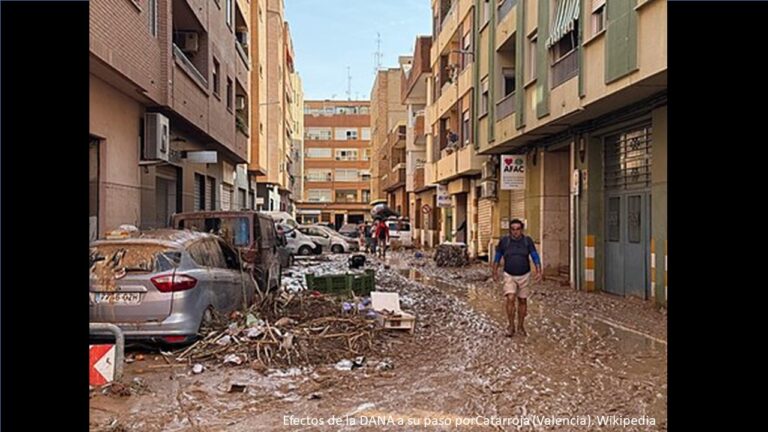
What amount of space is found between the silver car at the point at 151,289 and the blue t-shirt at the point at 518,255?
428cm

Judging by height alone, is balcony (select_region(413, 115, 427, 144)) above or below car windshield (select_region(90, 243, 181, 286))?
above

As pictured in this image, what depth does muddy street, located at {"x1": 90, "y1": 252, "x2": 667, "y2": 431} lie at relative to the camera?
19.4 feet

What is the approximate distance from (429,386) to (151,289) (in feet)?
11.4

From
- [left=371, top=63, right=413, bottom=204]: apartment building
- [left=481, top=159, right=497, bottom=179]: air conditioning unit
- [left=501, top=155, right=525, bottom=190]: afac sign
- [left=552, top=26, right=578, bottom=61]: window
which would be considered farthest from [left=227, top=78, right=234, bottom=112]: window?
[left=371, top=63, right=413, bottom=204]: apartment building

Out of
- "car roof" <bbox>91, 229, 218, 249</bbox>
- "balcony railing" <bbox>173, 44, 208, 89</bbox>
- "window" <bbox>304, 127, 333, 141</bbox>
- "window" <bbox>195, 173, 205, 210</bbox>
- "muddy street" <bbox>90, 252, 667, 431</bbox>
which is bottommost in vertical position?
"muddy street" <bbox>90, 252, 667, 431</bbox>

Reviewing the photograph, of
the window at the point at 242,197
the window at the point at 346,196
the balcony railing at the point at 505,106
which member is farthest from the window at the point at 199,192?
the window at the point at 346,196

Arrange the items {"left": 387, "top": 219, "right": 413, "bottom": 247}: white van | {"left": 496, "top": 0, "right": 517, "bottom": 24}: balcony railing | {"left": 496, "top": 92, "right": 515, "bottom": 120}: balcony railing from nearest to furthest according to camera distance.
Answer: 1. {"left": 496, "top": 92, "right": 515, "bottom": 120}: balcony railing
2. {"left": 496, "top": 0, "right": 517, "bottom": 24}: balcony railing
3. {"left": 387, "top": 219, "right": 413, "bottom": 247}: white van

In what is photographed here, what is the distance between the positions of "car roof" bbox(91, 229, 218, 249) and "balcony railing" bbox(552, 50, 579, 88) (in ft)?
27.6

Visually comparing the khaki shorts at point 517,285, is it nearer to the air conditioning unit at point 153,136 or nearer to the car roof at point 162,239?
the car roof at point 162,239

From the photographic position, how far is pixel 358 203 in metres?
87.4

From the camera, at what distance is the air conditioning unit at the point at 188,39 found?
17969 millimetres

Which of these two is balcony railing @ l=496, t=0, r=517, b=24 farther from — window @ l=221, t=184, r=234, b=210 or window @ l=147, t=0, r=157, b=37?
window @ l=221, t=184, r=234, b=210

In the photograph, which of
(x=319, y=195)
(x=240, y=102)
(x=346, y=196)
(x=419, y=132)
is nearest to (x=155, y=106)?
(x=240, y=102)
